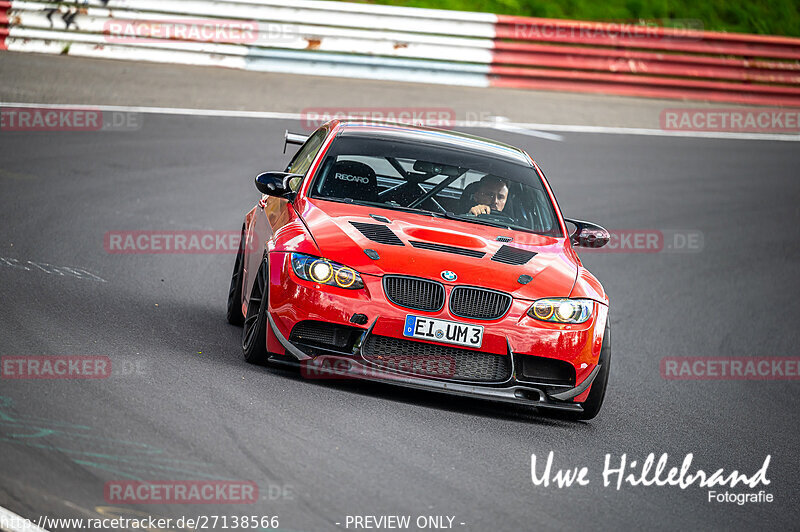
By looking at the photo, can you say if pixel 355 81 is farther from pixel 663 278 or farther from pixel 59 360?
pixel 59 360

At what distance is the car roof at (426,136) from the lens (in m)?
8.38

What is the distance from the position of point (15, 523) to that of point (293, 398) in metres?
2.26

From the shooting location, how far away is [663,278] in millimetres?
12641

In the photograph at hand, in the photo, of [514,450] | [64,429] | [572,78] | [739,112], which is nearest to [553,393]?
[514,450]

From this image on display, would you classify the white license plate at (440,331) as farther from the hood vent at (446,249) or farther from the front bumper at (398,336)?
the hood vent at (446,249)

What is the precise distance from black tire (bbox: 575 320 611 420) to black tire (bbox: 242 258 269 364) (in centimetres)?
198

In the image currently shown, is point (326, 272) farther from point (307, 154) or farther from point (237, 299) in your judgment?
point (307, 154)

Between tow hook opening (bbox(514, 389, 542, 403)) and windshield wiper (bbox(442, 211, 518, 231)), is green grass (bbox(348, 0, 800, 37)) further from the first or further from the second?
tow hook opening (bbox(514, 389, 542, 403))

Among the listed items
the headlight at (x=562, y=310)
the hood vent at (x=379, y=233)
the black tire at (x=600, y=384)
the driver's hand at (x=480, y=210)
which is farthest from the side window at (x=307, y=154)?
the black tire at (x=600, y=384)

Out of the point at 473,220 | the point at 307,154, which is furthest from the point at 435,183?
the point at 307,154

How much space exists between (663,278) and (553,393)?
20.5 ft

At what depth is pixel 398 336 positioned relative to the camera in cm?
645

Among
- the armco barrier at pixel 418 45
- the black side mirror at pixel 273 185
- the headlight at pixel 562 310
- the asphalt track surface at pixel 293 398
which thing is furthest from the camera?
the armco barrier at pixel 418 45

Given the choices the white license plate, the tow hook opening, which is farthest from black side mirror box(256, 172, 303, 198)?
the tow hook opening
